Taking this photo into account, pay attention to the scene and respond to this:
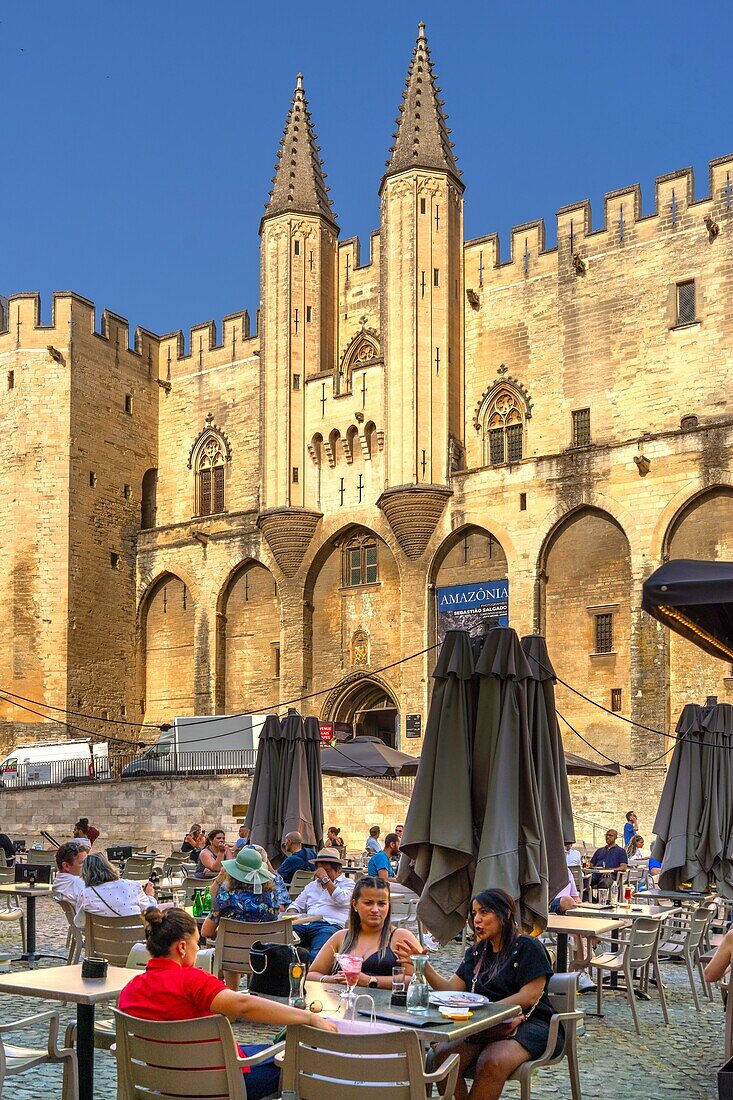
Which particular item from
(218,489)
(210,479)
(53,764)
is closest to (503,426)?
(218,489)

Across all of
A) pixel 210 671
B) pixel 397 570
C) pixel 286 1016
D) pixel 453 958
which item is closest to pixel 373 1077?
pixel 286 1016

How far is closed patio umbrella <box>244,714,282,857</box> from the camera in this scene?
14242 millimetres

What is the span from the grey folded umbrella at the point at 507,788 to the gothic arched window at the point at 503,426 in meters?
22.8

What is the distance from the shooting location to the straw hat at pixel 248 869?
7918mm

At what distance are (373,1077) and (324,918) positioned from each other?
204 inches

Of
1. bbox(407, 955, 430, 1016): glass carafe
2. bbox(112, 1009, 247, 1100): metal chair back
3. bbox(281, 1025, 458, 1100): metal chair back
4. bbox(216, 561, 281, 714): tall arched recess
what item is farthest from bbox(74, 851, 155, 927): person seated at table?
bbox(216, 561, 281, 714): tall arched recess

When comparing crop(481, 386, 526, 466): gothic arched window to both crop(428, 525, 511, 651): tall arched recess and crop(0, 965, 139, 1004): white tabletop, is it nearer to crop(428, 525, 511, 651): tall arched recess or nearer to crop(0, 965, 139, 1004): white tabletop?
crop(428, 525, 511, 651): tall arched recess

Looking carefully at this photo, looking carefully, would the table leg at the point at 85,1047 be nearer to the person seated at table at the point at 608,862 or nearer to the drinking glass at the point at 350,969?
the drinking glass at the point at 350,969

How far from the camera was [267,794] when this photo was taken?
1440 centimetres

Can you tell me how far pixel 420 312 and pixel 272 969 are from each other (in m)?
25.2

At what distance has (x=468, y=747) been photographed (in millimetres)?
7734

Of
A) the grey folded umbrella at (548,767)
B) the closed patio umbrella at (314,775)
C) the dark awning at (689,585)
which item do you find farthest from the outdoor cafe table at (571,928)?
the closed patio umbrella at (314,775)

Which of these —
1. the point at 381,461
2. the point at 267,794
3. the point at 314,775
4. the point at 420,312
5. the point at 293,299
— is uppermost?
the point at 293,299

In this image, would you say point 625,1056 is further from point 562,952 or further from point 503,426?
point 503,426
